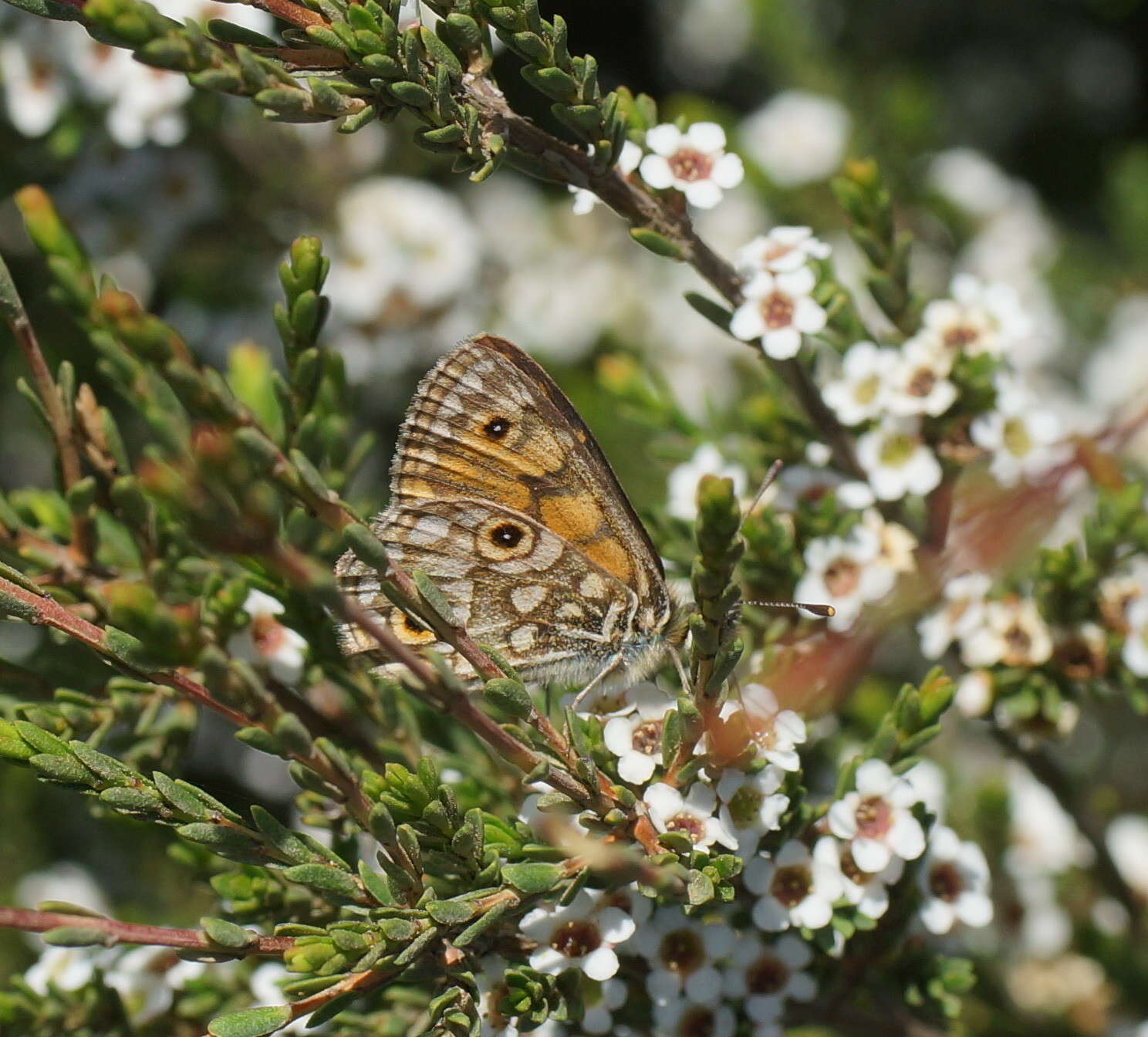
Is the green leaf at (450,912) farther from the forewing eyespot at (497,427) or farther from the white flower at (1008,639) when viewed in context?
the white flower at (1008,639)

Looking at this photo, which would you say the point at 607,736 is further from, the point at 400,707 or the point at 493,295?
the point at 493,295

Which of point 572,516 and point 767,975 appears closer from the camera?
point 767,975

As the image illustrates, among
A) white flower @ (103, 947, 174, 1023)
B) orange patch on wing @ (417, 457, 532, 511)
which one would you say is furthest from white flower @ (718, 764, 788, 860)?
white flower @ (103, 947, 174, 1023)

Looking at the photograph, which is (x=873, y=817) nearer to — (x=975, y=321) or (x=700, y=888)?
(x=700, y=888)

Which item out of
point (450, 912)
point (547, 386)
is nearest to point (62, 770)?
point (450, 912)

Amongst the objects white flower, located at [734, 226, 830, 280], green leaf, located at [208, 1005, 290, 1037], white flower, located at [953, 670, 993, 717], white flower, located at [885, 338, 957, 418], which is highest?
white flower, located at [734, 226, 830, 280]

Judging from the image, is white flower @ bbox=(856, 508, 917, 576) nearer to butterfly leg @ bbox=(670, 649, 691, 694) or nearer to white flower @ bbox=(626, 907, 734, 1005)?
butterfly leg @ bbox=(670, 649, 691, 694)
